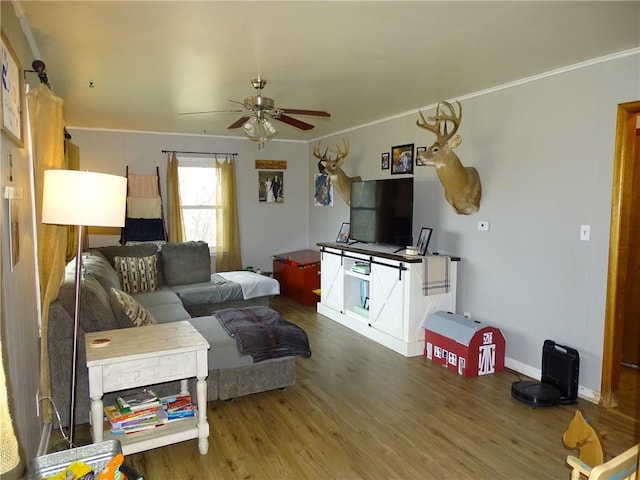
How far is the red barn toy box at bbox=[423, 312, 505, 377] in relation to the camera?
146 inches

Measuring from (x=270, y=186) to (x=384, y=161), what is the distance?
7.65 ft

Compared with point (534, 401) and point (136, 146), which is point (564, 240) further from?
point (136, 146)

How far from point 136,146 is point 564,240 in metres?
5.39

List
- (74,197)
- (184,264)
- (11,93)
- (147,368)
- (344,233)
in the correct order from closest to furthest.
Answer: (11,93) < (74,197) < (147,368) < (184,264) < (344,233)

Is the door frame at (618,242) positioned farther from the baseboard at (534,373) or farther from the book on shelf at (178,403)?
the book on shelf at (178,403)

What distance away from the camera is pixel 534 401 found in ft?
10.3

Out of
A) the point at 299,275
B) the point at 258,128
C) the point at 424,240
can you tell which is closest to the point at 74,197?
the point at 258,128

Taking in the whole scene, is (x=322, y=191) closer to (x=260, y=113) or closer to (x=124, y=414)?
(x=260, y=113)

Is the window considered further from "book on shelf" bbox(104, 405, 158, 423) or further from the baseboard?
the baseboard

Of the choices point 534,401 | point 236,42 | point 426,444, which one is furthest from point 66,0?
point 534,401

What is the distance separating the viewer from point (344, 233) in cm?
603

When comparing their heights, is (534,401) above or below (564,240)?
below

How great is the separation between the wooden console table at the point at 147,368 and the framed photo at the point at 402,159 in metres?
3.22

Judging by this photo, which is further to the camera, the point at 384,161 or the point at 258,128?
the point at 384,161
